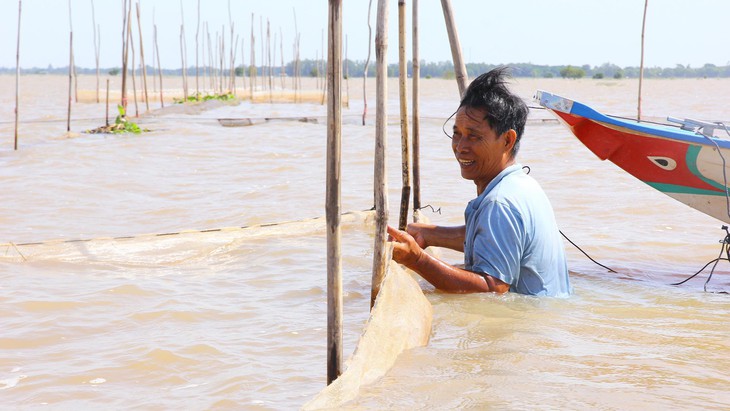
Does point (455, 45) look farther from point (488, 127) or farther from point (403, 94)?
point (488, 127)

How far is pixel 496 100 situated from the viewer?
291cm

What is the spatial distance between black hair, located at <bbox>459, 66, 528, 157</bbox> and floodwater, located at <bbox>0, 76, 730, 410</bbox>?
0.63 m

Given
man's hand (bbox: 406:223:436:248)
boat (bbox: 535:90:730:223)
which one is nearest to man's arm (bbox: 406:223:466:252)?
man's hand (bbox: 406:223:436:248)

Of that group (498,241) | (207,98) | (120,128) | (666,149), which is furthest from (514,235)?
(207,98)

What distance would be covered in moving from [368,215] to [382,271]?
2.64 meters

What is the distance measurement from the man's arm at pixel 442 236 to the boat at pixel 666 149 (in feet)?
3.57

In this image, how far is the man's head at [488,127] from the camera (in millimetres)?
2916

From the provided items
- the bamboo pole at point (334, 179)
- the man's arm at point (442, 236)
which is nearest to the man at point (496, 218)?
the man's arm at point (442, 236)

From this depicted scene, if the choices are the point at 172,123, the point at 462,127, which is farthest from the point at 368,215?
the point at 172,123

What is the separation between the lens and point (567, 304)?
325 cm

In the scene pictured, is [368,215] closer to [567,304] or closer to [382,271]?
[567,304]

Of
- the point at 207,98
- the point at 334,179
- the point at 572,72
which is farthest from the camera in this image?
the point at 572,72

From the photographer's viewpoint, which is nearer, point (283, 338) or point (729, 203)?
point (283, 338)

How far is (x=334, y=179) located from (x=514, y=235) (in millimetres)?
912
